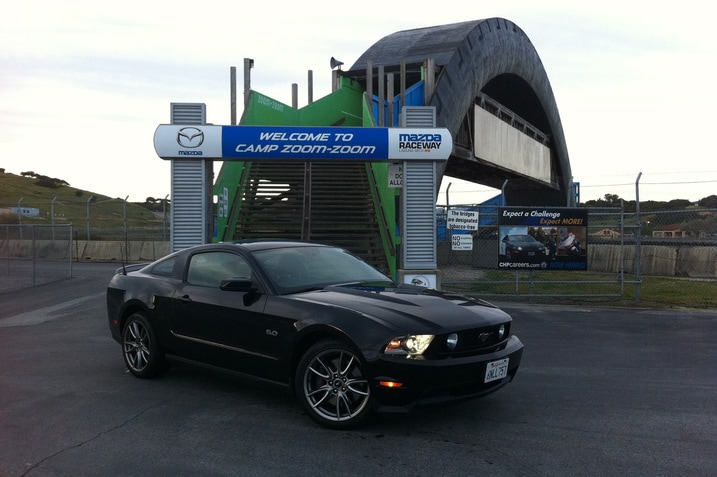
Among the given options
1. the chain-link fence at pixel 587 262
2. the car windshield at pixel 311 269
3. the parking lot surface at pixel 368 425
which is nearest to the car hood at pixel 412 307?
the car windshield at pixel 311 269

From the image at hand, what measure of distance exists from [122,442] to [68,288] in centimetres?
1236

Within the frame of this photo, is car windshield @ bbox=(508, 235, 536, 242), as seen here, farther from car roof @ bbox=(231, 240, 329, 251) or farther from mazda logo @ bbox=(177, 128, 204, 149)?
car roof @ bbox=(231, 240, 329, 251)

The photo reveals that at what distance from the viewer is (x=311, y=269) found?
19.2 ft

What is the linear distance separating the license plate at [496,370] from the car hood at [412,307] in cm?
31

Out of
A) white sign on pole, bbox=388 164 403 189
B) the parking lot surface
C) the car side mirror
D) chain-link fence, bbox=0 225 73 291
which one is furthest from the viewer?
chain-link fence, bbox=0 225 73 291

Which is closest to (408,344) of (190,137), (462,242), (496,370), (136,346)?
(496,370)

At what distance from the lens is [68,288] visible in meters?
15.7

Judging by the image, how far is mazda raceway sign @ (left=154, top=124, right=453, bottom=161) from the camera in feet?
37.1

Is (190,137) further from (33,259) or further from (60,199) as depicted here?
(60,199)

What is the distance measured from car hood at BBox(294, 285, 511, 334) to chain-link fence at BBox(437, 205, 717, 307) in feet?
→ 26.1

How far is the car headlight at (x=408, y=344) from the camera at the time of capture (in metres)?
4.54

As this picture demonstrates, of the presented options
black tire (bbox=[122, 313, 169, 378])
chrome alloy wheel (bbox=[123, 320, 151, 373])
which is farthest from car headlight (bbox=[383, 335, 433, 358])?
chrome alloy wheel (bbox=[123, 320, 151, 373])

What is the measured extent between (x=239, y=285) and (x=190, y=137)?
671 centimetres

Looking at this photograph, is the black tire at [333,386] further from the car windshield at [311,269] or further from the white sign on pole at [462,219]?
the white sign on pole at [462,219]
